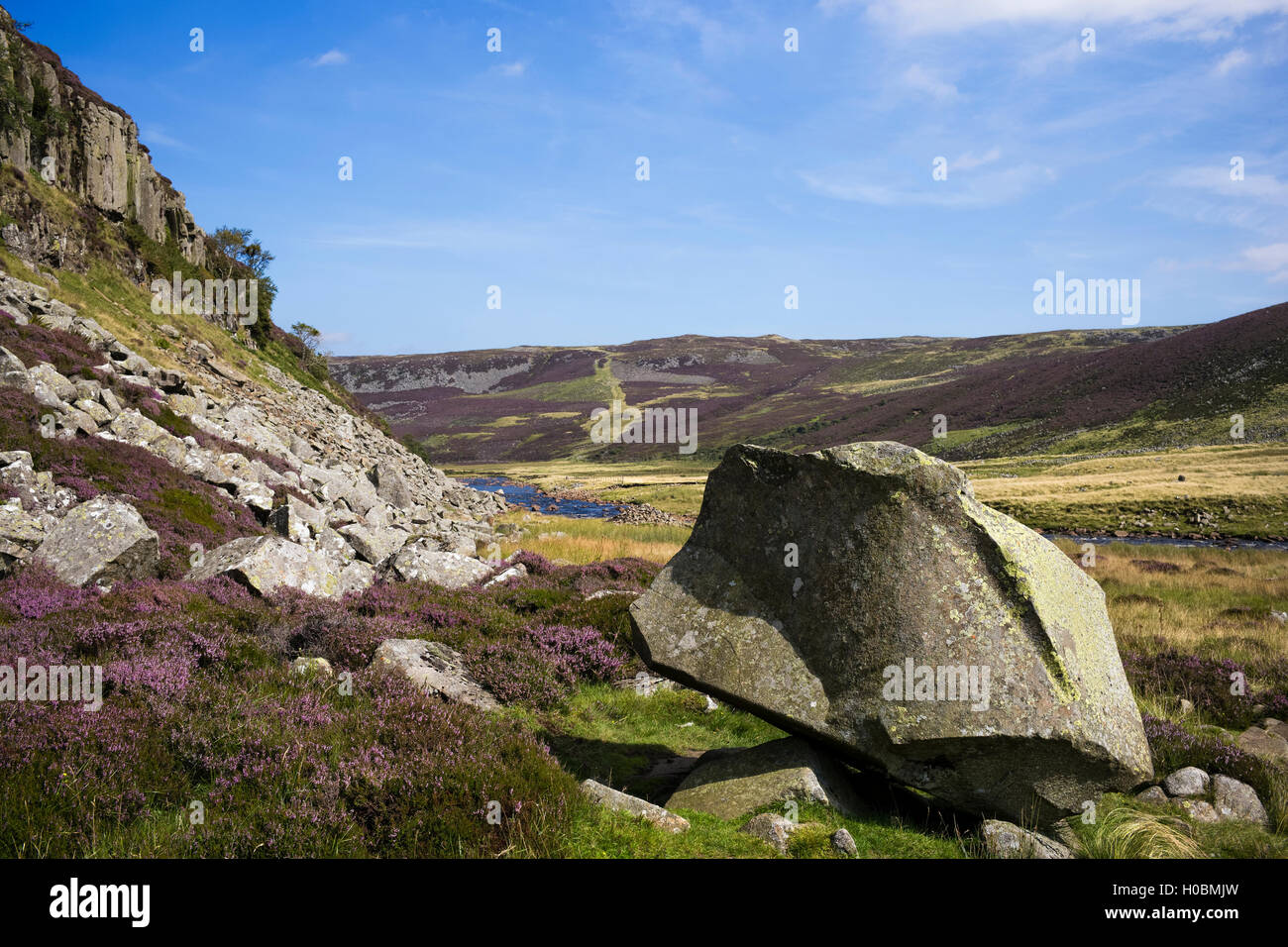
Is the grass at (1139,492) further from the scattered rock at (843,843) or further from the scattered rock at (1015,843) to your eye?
the scattered rock at (843,843)

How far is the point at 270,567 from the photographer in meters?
12.6

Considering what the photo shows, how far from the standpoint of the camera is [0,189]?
3275 cm

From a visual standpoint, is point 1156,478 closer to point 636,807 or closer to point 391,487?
point 391,487

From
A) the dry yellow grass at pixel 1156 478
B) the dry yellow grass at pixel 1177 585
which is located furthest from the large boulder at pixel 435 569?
the dry yellow grass at pixel 1156 478

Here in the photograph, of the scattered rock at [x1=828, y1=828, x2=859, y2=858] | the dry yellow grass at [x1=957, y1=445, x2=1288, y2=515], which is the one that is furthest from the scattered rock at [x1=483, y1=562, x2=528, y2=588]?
the dry yellow grass at [x1=957, y1=445, x2=1288, y2=515]

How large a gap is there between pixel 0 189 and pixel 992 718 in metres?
47.4

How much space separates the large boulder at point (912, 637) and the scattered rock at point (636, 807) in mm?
1476

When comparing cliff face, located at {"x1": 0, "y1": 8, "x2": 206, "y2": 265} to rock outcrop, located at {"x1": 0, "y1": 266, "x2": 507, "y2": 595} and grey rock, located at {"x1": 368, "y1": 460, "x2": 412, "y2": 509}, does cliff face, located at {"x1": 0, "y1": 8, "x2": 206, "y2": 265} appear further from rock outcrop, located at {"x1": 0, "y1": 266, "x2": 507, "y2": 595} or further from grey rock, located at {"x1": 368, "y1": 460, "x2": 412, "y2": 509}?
grey rock, located at {"x1": 368, "y1": 460, "x2": 412, "y2": 509}

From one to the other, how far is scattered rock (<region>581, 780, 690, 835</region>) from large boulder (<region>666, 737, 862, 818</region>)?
0.80 metres

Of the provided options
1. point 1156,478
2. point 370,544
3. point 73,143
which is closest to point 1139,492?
point 1156,478

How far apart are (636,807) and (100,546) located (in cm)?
1095

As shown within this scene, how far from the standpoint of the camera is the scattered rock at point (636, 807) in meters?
6.08

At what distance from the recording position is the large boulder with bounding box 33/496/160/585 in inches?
434
